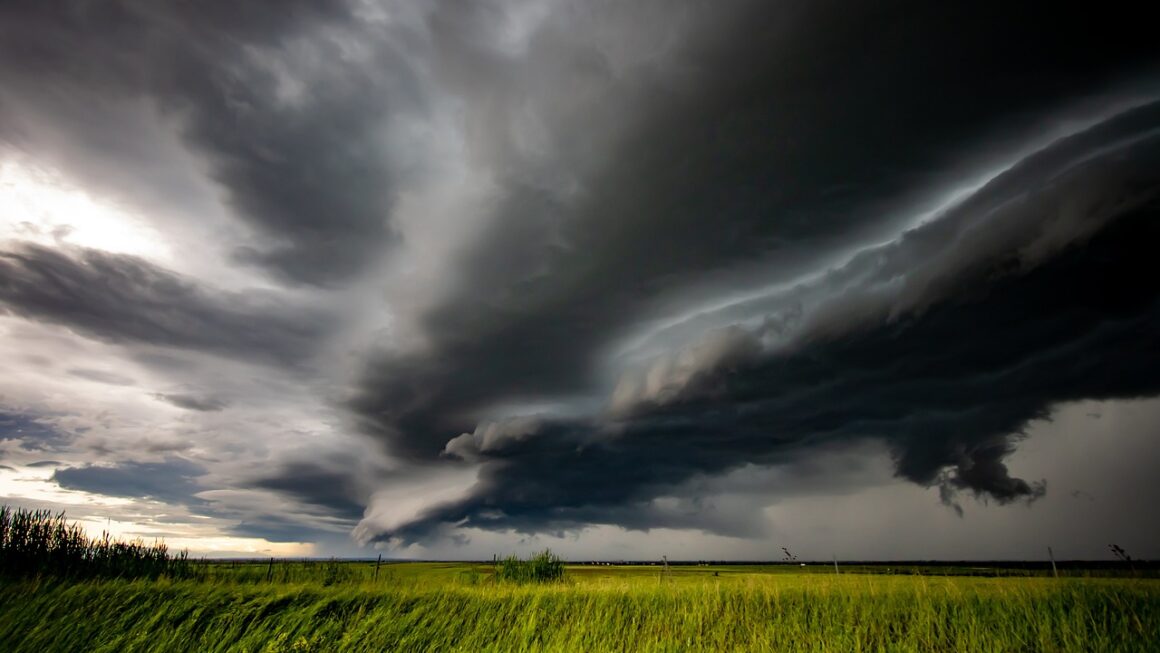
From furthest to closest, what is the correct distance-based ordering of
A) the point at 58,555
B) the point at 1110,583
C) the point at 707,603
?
the point at 58,555 → the point at 1110,583 → the point at 707,603

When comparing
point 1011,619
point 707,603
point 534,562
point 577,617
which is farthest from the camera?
point 534,562

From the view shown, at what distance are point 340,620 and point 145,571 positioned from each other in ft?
65.5

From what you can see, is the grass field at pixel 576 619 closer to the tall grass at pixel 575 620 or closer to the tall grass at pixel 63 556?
the tall grass at pixel 575 620

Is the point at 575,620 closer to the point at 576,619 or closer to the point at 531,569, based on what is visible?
the point at 576,619

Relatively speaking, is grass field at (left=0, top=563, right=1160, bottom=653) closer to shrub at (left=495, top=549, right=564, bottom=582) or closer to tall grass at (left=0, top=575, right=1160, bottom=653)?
tall grass at (left=0, top=575, right=1160, bottom=653)

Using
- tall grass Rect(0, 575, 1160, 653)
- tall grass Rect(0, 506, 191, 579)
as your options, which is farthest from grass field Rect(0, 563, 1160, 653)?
tall grass Rect(0, 506, 191, 579)

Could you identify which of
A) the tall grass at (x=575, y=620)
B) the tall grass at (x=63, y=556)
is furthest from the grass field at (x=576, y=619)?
the tall grass at (x=63, y=556)

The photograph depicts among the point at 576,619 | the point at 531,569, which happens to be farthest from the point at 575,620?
the point at 531,569

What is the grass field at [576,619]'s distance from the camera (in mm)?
11492

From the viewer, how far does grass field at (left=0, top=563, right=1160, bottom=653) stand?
11.5 meters

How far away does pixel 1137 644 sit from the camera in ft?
36.9

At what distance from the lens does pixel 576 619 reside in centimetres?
1412

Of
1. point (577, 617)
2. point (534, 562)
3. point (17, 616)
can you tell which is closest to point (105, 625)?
point (17, 616)

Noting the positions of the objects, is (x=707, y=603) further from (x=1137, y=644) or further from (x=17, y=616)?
(x=17, y=616)
